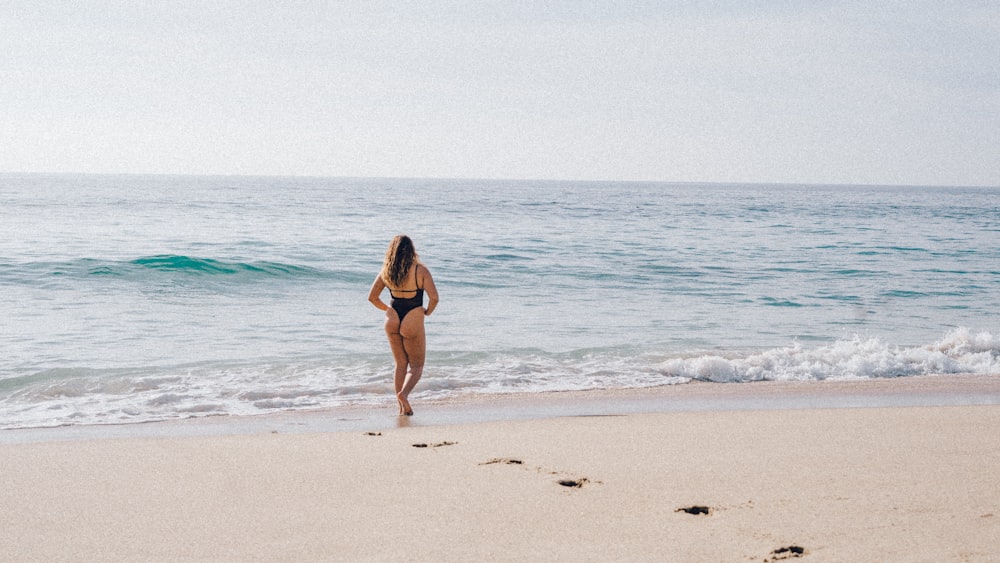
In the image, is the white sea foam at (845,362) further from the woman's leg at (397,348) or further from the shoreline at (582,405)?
the woman's leg at (397,348)

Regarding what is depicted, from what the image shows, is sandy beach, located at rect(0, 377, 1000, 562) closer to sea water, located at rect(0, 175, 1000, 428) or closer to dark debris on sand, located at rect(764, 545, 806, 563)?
dark debris on sand, located at rect(764, 545, 806, 563)

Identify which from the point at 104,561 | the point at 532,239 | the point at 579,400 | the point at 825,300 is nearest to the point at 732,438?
the point at 579,400

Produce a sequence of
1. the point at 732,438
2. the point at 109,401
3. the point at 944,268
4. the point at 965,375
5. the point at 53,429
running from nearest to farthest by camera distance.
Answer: the point at 732,438 → the point at 53,429 → the point at 109,401 → the point at 965,375 → the point at 944,268

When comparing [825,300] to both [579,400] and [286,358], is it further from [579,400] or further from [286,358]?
[286,358]

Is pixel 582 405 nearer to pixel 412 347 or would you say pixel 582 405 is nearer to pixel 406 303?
pixel 412 347

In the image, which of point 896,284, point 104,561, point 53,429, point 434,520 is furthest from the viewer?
point 896,284

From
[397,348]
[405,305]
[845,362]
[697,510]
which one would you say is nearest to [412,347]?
[397,348]

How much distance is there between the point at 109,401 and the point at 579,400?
4.62 m

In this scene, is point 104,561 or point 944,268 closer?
point 104,561

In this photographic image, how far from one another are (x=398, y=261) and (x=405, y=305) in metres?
0.43

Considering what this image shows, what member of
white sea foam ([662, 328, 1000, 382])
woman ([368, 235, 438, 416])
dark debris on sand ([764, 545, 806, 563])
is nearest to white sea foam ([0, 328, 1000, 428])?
white sea foam ([662, 328, 1000, 382])

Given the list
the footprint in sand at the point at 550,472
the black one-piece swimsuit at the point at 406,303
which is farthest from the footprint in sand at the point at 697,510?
the black one-piece swimsuit at the point at 406,303

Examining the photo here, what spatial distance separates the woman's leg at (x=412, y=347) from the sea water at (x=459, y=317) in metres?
0.69

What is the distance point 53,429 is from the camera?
6.39 m
